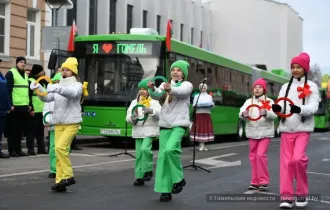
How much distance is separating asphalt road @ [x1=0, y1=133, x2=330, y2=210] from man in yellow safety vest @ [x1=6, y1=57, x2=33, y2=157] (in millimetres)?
661

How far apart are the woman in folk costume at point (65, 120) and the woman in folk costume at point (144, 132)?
50.5 inches

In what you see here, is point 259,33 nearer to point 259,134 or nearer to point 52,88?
point 259,134

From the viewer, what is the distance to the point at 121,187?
31.8 feet

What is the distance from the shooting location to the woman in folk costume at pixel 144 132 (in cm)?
1002

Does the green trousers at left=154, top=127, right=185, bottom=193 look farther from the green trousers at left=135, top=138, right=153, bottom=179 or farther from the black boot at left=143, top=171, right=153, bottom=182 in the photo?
the black boot at left=143, top=171, right=153, bottom=182

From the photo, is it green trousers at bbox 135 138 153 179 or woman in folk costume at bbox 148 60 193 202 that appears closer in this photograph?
woman in folk costume at bbox 148 60 193 202

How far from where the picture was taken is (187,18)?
46250mm

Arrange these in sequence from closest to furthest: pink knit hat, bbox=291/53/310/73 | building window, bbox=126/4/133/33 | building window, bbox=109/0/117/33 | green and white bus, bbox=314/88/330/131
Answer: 1. pink knit hat, bbox=291/53/310/73
2. building window, bbox=109/0/117/33
3. building window, bbox=126/4/133/33
4. green and white bus, bbox=314/88/330/131

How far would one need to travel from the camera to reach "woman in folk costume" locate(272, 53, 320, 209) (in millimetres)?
7930

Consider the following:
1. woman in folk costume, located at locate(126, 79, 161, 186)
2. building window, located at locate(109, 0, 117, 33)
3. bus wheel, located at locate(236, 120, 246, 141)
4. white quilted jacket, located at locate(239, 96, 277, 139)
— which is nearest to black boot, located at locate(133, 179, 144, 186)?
woman in folk costume, located at locate(126, 79, 161, 186)

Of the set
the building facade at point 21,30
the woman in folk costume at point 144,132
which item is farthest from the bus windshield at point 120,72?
the woman in folk costume at point 144,132

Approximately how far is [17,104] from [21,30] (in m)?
9.21

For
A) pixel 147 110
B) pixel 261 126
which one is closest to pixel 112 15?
pixel 147 110

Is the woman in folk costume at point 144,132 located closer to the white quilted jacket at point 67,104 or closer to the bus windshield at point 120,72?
the white quilted jacket at point 67,104
